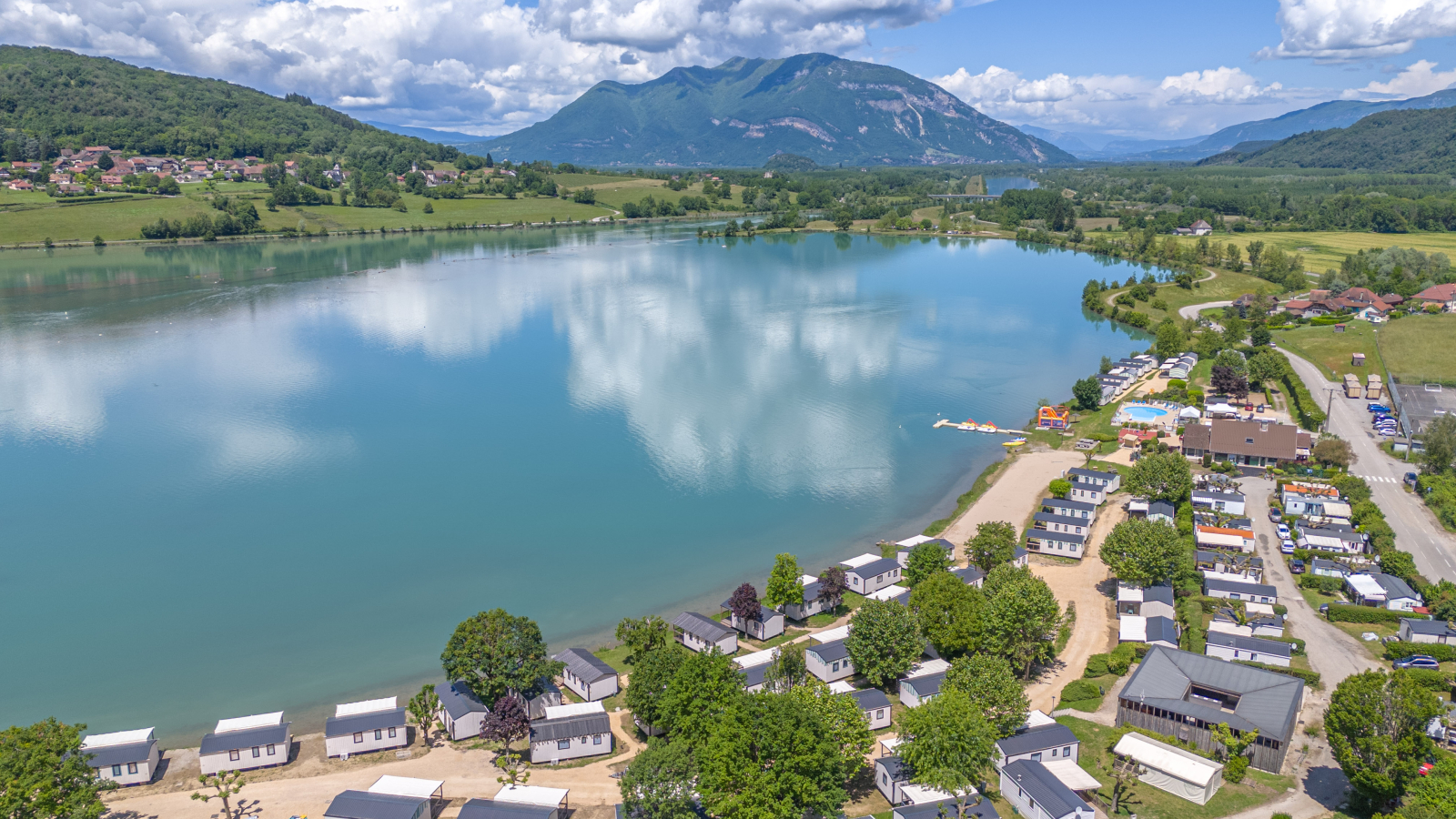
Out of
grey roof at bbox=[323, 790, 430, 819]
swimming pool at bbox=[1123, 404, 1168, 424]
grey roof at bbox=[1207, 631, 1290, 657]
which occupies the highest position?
swimming pool at bbox=[1123, 404, 1168, 424]

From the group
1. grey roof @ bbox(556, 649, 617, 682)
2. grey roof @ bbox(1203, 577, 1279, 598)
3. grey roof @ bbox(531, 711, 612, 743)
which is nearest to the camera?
grey roof @ bbox(531, 711, 612, 743)

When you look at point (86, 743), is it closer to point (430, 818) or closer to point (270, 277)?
point (430, 818)

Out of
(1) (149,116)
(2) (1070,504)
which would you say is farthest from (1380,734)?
(1) (149,116)

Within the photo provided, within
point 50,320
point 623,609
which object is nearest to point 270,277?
point 50,320

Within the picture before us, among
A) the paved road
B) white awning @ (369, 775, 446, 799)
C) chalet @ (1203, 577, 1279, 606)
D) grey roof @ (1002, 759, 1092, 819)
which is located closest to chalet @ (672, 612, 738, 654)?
white awning @ (369, 775, 446, 799)

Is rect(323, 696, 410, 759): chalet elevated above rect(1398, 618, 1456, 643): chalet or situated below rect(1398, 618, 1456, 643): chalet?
below

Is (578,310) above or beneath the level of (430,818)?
above

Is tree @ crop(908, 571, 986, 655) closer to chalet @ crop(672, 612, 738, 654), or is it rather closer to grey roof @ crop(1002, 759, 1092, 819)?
grey roof @ crop(1002, 759, 1092, 819)

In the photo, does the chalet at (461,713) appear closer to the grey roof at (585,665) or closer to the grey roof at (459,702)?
the grey roof at (459,702)
